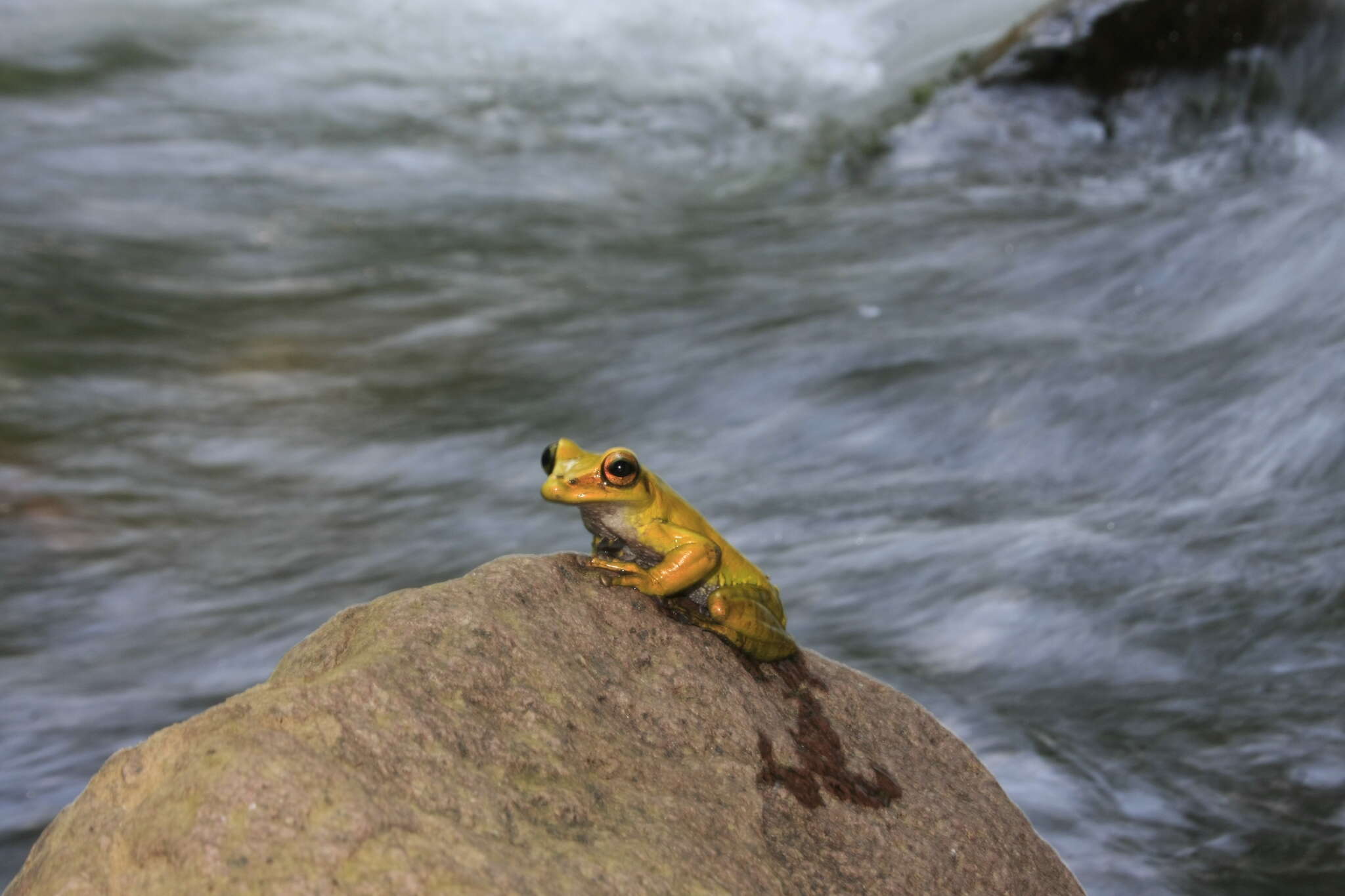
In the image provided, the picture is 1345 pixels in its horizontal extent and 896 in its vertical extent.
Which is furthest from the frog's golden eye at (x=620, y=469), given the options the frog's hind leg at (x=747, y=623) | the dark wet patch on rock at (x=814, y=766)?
the dark wet patch on rock at (x=814, y=766)

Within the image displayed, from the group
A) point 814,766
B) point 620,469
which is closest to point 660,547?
point 620,469

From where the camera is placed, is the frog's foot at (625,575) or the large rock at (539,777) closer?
the large rock at (539,777)

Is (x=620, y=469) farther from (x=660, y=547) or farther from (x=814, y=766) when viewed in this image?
(x=814, y=766)

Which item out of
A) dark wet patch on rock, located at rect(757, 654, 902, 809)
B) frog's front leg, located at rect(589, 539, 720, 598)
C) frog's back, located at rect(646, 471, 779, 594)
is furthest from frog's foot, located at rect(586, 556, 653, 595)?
dark wet patch on rock, located at rect(757, 654, 902, 809)

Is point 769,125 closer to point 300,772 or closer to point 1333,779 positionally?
point 1333,779

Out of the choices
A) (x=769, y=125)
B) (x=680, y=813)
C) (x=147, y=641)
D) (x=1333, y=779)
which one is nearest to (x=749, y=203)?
(x=769, y=125)

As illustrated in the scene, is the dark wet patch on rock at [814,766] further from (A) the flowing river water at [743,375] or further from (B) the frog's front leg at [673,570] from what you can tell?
(A) the flowing river water at [743,375]

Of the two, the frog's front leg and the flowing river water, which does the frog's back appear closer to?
the frog's front leg
